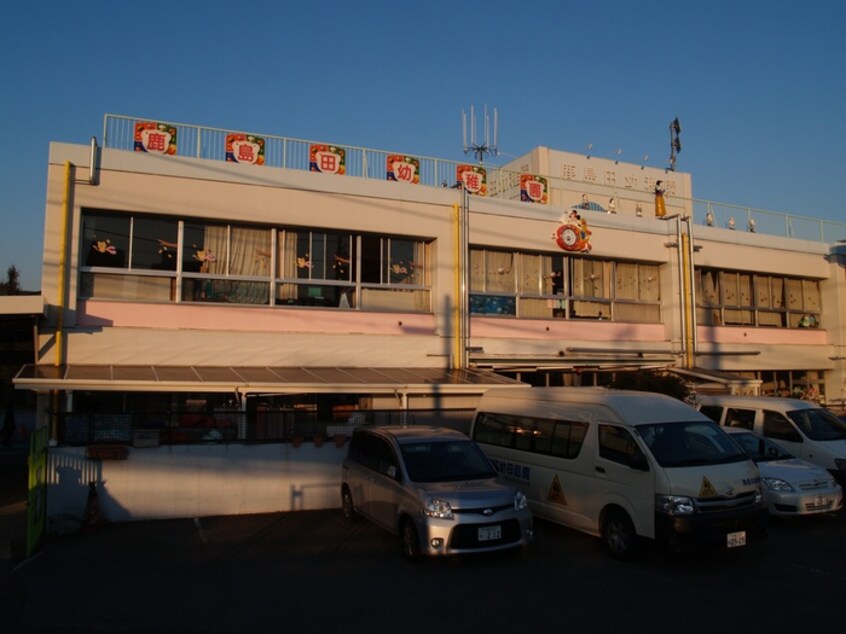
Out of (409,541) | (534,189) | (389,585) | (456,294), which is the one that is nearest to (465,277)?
(456,294)

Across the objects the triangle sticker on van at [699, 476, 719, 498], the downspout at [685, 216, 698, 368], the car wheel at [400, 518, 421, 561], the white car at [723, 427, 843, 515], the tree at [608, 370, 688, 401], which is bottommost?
the car wheel at [400, 518, 421, 561]

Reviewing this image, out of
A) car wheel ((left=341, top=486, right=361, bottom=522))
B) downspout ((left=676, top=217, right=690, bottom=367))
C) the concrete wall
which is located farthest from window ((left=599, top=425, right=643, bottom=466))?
downspout ((left=676, top=217, right=690, bottom=367))

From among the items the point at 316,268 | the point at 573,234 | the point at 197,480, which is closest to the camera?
the point at 197,480

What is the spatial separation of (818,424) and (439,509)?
883 cm

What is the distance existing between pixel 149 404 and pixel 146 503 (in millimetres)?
3708

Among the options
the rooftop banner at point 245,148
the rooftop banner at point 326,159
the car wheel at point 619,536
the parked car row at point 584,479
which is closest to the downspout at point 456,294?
the rooftop banner at point 326,159

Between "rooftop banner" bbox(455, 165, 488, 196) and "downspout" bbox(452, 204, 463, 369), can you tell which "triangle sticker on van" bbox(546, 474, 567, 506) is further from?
"rooftop banner" bbox(455, 165, 488, 196)

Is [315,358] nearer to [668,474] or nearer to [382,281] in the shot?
[382,281]

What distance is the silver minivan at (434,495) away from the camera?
8.60 meters

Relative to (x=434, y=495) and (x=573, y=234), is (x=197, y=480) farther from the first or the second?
(x=573, y=234)

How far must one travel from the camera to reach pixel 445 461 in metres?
9.98

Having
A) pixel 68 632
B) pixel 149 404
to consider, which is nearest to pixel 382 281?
pixel 149 404

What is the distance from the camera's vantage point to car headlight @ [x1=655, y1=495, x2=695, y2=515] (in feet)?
27.6

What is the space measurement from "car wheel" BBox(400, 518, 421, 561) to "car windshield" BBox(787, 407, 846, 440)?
836 centimetres
